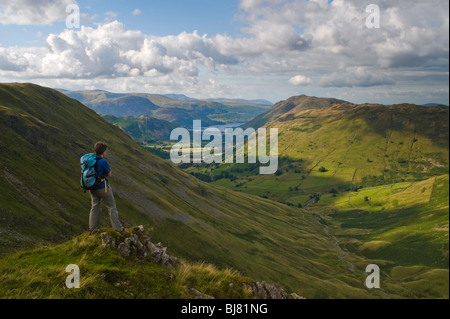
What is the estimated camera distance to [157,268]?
1708 centimetres

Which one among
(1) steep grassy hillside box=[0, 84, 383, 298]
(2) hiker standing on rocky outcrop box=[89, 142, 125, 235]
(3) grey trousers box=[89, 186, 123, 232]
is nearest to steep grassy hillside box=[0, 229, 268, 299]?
(3) grey trousers box=[89, 186, 123, 232]

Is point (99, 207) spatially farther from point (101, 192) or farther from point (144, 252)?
point (144, 252)

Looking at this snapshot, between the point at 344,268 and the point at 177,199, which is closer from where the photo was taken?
the point at 177,199

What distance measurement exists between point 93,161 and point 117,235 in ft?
16.2

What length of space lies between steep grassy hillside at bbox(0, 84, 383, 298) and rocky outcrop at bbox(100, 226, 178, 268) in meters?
33.2

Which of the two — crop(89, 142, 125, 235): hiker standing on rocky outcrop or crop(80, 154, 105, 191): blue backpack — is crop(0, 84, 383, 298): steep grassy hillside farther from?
crop(80, 154, 105, 191): blue backpack

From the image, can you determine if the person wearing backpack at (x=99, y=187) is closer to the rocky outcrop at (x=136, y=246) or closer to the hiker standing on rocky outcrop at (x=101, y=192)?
the hiker standing on rocky outcrop at (x=101, y=192)

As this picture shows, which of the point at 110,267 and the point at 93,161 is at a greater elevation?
the point at 93,161

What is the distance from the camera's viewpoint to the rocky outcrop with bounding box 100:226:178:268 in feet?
55.6

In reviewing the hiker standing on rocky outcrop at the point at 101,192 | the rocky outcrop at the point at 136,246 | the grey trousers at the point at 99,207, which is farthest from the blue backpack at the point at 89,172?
the rocky outcrop at the point at 136,246

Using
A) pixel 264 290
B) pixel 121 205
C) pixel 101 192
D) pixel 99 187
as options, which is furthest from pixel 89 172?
pixel 121 205

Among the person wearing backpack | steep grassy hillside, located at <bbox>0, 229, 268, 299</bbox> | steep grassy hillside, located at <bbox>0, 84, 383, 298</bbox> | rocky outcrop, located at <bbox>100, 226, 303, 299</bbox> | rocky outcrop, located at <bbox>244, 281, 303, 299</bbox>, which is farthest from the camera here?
steep grassy hillside, located at <bbox>0, 84, 383, 298</bbox>
